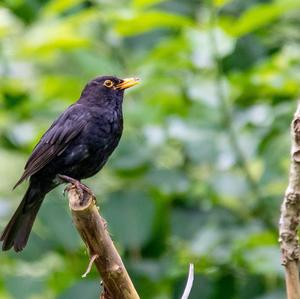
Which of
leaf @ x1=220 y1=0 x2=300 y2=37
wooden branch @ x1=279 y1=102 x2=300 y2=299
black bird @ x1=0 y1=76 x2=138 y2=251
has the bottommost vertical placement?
wooden branch @ x1=279 y1=102 x2=300 y2=299

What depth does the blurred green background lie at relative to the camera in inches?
253

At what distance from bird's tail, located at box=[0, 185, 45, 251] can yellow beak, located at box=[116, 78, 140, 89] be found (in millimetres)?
802

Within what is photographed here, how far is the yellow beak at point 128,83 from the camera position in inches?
238

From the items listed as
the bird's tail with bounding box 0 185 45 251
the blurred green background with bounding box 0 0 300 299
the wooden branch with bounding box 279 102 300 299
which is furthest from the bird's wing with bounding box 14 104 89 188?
the wooden branch with bounding box 279 102 300 299

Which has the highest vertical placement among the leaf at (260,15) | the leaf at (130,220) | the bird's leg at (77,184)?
the leaf at (260,15)

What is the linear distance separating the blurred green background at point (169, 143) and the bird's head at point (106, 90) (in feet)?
1.05

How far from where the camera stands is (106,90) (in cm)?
609

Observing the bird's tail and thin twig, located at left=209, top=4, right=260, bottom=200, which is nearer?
the bird's tail

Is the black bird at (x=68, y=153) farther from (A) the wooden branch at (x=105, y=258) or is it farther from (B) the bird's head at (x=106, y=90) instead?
(A) the wooden branch at (x=105, y=258)

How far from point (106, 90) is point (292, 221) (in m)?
2.69

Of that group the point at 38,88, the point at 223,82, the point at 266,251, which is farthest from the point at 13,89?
the point at 266,251

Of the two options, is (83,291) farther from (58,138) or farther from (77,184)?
(77,184)

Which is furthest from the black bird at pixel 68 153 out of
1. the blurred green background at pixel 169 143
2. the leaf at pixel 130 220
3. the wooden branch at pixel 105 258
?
the wooden branch at pixel 105 258

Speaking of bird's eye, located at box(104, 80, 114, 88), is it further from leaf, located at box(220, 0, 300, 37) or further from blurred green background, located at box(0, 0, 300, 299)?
leaf, located at box(220, 0, 300, 37)
